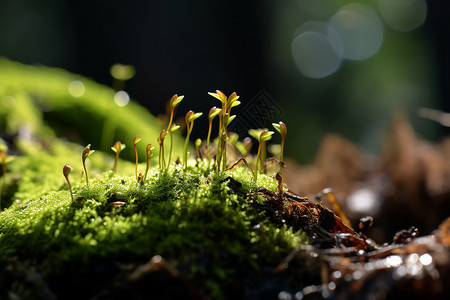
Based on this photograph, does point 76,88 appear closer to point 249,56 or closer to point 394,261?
point 394,261

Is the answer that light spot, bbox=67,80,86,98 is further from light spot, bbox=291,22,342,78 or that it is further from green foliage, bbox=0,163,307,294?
light spot, bbox=291,22,342,78

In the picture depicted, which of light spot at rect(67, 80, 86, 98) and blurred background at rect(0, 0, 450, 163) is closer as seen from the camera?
light spot at rect(67, 80, 86, 98)

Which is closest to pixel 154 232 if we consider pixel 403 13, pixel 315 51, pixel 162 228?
pixel 162 228

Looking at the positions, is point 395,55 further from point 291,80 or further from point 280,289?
point 280,289

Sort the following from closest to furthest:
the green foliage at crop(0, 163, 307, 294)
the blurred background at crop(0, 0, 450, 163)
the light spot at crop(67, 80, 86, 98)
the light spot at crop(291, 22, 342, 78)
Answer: the green foliage at crop(0, 163, 307, 294)
the light spot at crop(67, 80, 86, 98)
the blurred background at crop(0, 0, 450, 163)
the light spot at crop(291, 22, 342, 78)

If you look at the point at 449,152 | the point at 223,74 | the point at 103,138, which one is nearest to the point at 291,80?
the point at 223,74

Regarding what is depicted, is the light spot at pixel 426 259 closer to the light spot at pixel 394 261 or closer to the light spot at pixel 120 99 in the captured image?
the light spot at pixel 394 261

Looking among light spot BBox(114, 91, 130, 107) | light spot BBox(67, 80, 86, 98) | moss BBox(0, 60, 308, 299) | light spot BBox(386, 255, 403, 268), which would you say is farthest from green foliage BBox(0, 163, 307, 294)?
light spot BBox(67, 80, 86, 98)
